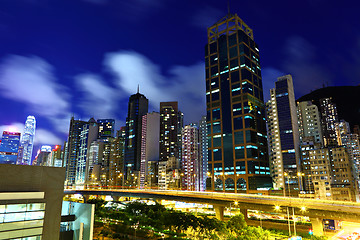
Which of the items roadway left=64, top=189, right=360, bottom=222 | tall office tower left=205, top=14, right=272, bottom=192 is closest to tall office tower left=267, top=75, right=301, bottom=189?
tall office tower left=205, top=14, right=272, bottom=192

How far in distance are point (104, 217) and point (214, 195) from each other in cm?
3154

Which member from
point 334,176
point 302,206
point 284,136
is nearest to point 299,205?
point 302,206

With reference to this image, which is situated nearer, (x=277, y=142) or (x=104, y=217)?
(x=104, y=217)

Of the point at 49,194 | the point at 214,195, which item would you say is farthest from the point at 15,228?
the point at 214,195

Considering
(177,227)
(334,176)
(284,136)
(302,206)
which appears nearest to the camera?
(302,206)

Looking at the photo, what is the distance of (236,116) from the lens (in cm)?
16812

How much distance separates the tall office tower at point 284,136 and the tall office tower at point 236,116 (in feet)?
67.4

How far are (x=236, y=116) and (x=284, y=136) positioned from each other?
45.6 metres

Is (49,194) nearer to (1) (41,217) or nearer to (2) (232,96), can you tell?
(1) (41,217)

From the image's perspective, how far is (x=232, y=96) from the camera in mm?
172500

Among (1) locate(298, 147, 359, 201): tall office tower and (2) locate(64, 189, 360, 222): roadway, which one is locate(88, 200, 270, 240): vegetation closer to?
(2) locate(64, 189, 360, 222): roadway

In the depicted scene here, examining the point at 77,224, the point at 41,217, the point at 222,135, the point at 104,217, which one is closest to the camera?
the point at 41,217

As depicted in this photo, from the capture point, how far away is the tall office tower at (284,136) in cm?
17838

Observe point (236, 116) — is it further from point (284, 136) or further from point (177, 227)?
point (177, 227)
